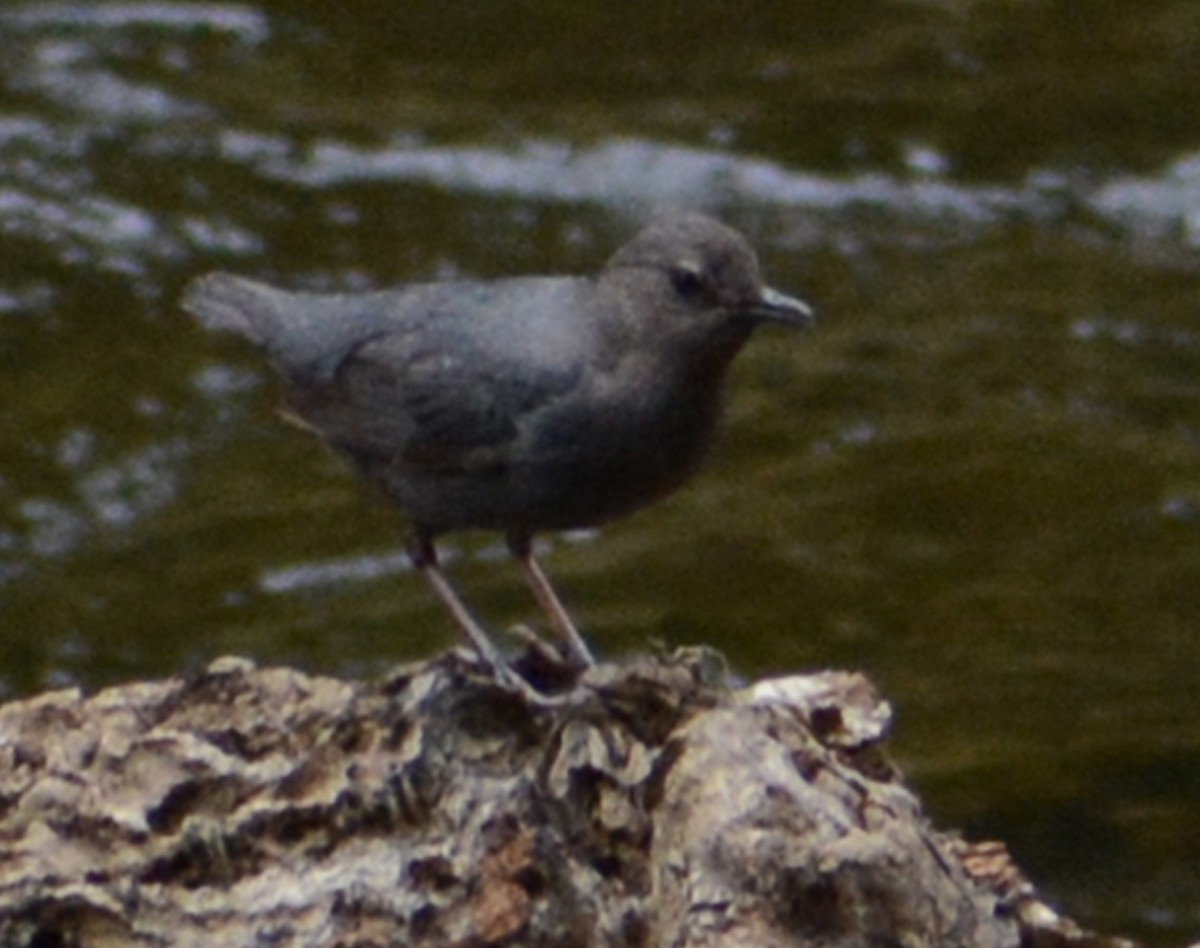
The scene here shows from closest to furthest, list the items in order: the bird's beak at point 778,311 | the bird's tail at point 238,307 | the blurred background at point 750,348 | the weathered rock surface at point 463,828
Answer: the weathered rock surface at point 463,828, the bird's beak at point 778,311, the bird's tail at point 238,307, the blurred background at point 750,348

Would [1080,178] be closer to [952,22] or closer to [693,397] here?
[952,22]

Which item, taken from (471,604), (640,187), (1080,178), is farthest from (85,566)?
(1080,178)

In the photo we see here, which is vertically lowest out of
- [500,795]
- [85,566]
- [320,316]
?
[85,566]

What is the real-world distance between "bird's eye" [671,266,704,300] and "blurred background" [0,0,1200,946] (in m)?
→ 1.59

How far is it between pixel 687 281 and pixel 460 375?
468 mm

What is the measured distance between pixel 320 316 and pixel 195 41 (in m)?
4.47

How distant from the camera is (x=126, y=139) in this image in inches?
365

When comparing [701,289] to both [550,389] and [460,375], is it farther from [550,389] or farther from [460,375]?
[460,375]

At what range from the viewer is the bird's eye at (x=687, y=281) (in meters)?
4.87

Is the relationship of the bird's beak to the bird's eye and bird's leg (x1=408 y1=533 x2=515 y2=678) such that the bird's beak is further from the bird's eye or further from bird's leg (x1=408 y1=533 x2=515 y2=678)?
bird's leg (x1=408 y1=533 x2=515 y2=678)

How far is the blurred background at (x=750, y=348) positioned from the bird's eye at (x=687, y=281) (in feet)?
5.21

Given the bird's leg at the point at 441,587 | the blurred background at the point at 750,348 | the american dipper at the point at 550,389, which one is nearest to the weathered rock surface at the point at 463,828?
the american dipper at the point at 550,389

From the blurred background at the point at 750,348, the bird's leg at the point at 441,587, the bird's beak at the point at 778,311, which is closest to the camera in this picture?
the bird's beak at the point at 778,311

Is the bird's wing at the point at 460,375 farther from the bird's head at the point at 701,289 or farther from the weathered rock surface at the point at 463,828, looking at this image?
the weathered rock surface at the point at 463,828
